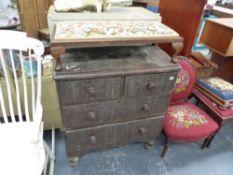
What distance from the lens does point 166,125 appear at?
1.41 metres

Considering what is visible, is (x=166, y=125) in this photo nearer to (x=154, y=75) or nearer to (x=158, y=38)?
(x=154, y=75)

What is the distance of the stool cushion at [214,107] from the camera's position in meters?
1.50

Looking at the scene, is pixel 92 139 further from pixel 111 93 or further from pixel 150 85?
pixel 150 85

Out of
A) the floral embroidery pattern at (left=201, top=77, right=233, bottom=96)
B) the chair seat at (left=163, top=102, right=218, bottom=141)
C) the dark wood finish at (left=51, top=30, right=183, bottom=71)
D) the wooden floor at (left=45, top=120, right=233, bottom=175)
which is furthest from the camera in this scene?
the floral embroidery pattern at (left=201, top=77, right=233, bottom=96)

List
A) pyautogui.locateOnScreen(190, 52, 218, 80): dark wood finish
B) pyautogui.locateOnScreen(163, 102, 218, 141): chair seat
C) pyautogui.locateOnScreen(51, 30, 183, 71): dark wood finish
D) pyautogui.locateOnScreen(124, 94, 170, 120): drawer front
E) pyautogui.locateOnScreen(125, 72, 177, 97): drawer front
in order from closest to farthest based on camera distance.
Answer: pyautogui.locateOnScreen(51, 30, 183, 71): dark wood finish, pyautogui.locateOnScreen(125, 72, 177, 97): drawer front, pyautogui.locateOnScreen(124, 94, 170, 120): drawer front, pyautogui.locateOnScreen(163, 102, 218, 141): chair seat, pyautogui.locateOnScreen(190, 52, 218, 80): dark wood finish

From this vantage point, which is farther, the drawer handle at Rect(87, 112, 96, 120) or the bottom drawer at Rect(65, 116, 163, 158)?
the bottom drawer at Rect(65, 116, 163, 158)

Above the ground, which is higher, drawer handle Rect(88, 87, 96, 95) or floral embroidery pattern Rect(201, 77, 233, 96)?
drawer handle Rect(88, 87, 96, 95)

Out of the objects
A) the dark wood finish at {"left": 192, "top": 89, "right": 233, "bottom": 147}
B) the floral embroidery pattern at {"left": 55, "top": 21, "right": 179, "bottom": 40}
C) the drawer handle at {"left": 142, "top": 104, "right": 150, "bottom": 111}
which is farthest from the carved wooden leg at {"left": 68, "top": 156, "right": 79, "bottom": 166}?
the dark wood finish at {"left": 192, "top": 89, "right": 233, "bottom": 147}

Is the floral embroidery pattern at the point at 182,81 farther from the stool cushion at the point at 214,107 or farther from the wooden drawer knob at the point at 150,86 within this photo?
the wooden drawer knob at the point at 150,86

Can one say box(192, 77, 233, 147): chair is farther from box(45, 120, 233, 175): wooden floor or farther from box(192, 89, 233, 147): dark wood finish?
box(45, 120, 233, 175): wooden floor

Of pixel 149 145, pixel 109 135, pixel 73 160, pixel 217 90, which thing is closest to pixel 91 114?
Answer: pixel 109 135

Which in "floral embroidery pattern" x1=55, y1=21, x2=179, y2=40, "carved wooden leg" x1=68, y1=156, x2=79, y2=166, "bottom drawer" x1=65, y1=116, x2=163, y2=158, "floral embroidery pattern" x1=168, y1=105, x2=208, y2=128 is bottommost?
"carved wooden leg" x1=68, y1=156, x2=79, y2=166

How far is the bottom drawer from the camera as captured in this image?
126 cm

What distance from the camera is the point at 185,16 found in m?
1.41
